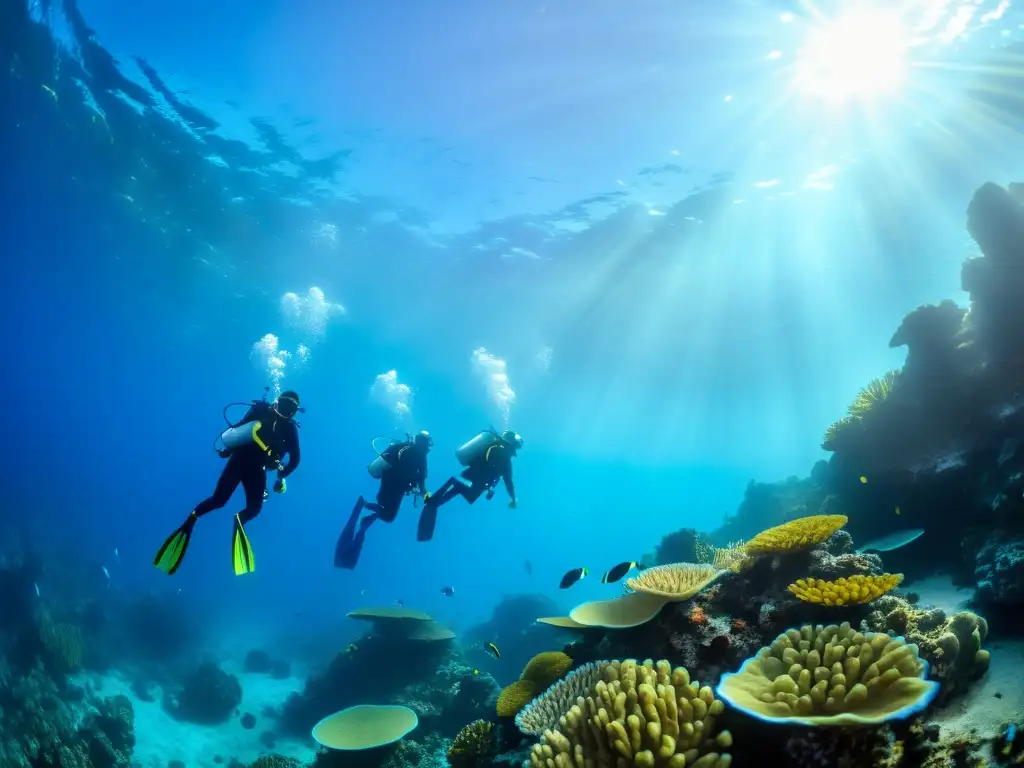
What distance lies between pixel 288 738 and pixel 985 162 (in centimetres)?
3378

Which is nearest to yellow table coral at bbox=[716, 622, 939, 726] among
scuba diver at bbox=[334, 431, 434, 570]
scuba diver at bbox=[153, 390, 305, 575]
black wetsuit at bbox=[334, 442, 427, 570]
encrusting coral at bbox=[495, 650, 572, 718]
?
encrusting coral at bbox=[495, 650, 572, 718]

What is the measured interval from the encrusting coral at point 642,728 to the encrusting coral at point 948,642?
1.98 meters

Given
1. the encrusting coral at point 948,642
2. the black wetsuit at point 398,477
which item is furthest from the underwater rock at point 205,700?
the encrusting coral at point 948,642

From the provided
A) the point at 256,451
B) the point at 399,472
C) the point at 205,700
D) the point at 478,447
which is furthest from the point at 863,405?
the point at 205,700

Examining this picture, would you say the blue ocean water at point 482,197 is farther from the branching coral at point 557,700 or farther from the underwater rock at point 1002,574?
the branching coral at point 557,700

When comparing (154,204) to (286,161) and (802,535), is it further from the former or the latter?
(802,535)

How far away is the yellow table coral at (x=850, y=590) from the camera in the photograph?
4164mm

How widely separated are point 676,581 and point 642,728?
2164 millimetres

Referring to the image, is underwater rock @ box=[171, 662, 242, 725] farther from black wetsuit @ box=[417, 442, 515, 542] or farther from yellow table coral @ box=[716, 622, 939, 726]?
yellow table coral @ box=[716, 622, 939, 726]

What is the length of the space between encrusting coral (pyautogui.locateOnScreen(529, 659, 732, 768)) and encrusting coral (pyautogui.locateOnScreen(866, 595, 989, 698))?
1.98 metres

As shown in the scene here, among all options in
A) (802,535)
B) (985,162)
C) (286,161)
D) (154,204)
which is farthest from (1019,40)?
(154,204)

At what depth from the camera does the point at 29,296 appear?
42.2 metres

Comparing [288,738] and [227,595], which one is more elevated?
[227,595]

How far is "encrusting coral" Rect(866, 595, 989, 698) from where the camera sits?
3.82m
